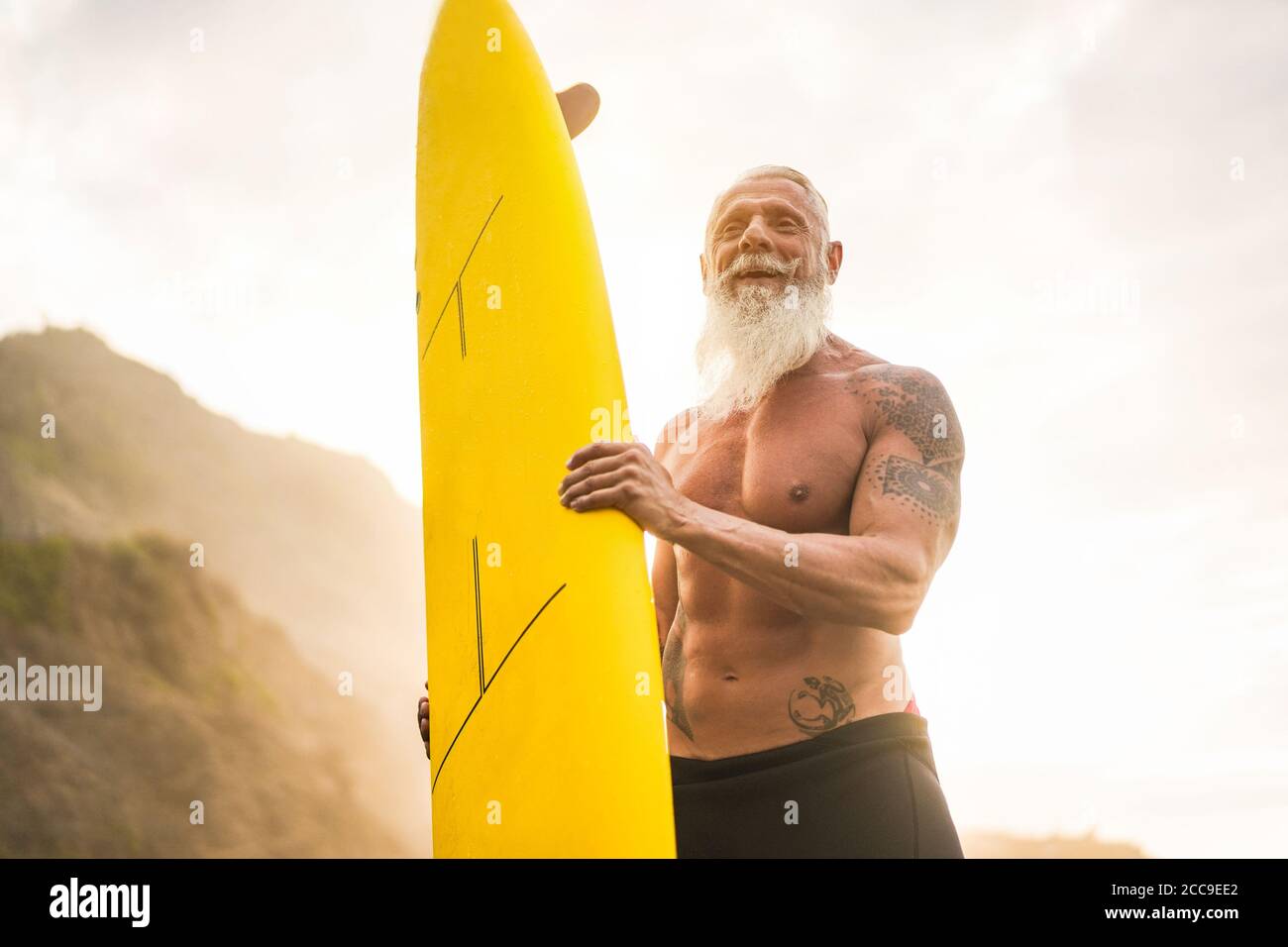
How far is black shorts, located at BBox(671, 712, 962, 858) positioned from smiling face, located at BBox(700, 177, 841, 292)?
1.18 meters

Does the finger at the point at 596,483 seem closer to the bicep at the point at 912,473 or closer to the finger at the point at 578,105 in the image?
the bicep at the point at 912,473

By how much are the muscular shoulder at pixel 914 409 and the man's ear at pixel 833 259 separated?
1.28 feet

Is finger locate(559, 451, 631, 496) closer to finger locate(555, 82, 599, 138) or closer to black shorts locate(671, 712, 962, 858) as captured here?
black shorts locate(671, 712, 962, 858)

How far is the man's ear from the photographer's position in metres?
2.84

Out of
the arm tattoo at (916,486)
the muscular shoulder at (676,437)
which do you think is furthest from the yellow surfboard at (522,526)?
the arm tattoo at (916,486)

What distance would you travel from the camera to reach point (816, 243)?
278cm

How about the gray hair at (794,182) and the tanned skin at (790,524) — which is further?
the gray hair at (794,182)

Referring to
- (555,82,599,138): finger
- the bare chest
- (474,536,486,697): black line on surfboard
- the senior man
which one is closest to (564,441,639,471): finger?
the senior man

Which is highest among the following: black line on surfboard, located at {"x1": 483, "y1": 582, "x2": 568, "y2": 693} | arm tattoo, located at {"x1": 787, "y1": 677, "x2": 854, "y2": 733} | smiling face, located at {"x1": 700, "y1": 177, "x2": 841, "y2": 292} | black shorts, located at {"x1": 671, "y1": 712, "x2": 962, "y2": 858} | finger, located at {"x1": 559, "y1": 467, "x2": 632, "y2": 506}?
smiling face, located at {"x1": 700, "y1": 177, "x2": 841, "y2": 292}

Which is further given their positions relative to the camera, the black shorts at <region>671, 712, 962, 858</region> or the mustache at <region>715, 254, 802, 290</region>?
the mustache at <region>715, 254, 802, 290</region>

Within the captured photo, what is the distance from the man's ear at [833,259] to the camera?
112 inches

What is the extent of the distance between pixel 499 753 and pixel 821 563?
0.76 m
